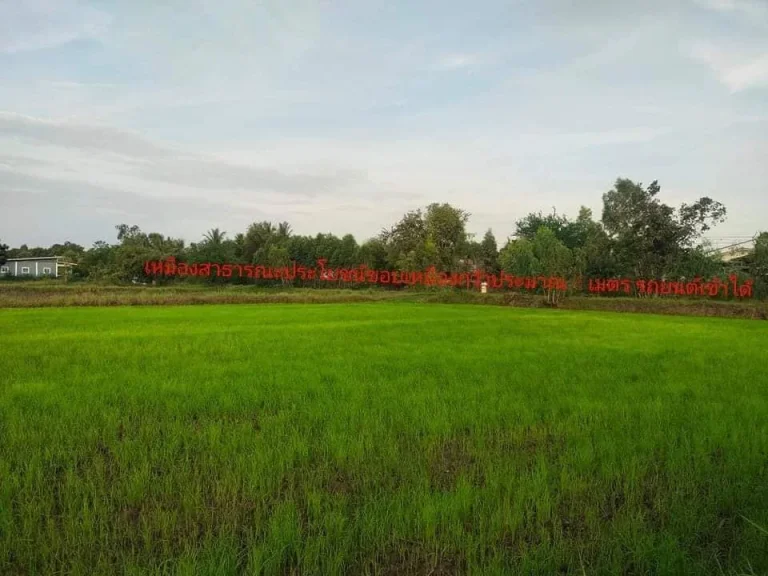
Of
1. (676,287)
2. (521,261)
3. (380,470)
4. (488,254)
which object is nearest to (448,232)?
(488,254)

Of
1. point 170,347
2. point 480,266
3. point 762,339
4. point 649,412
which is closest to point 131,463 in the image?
point 649,412

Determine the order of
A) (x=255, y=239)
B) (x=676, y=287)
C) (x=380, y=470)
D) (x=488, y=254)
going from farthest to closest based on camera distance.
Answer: (x=255, y=239) < (x=488, y=254) < (x=676, y=287) < (x=380, y=470)

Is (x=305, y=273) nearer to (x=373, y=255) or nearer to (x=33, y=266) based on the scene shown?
(x=373, y=255)

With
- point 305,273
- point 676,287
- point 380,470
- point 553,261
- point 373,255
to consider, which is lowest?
point 380,470

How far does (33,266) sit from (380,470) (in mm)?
65107

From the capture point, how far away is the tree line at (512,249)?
2847 cm

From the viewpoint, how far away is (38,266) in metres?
55.1

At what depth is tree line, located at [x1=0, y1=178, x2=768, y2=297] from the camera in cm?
2847

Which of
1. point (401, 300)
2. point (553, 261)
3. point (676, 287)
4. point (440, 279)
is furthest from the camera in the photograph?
point (440, 279)

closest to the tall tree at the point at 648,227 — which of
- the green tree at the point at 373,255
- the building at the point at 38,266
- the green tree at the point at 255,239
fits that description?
the green tree at the point at 373,255

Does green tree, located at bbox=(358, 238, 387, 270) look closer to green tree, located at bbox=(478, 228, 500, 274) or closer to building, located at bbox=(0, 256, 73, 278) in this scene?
green tree, located at bbox=(478, 228, 500, 274)

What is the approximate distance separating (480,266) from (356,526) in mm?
41392

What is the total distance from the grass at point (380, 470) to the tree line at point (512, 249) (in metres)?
24.2

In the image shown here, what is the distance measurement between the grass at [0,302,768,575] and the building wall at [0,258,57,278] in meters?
55.6
